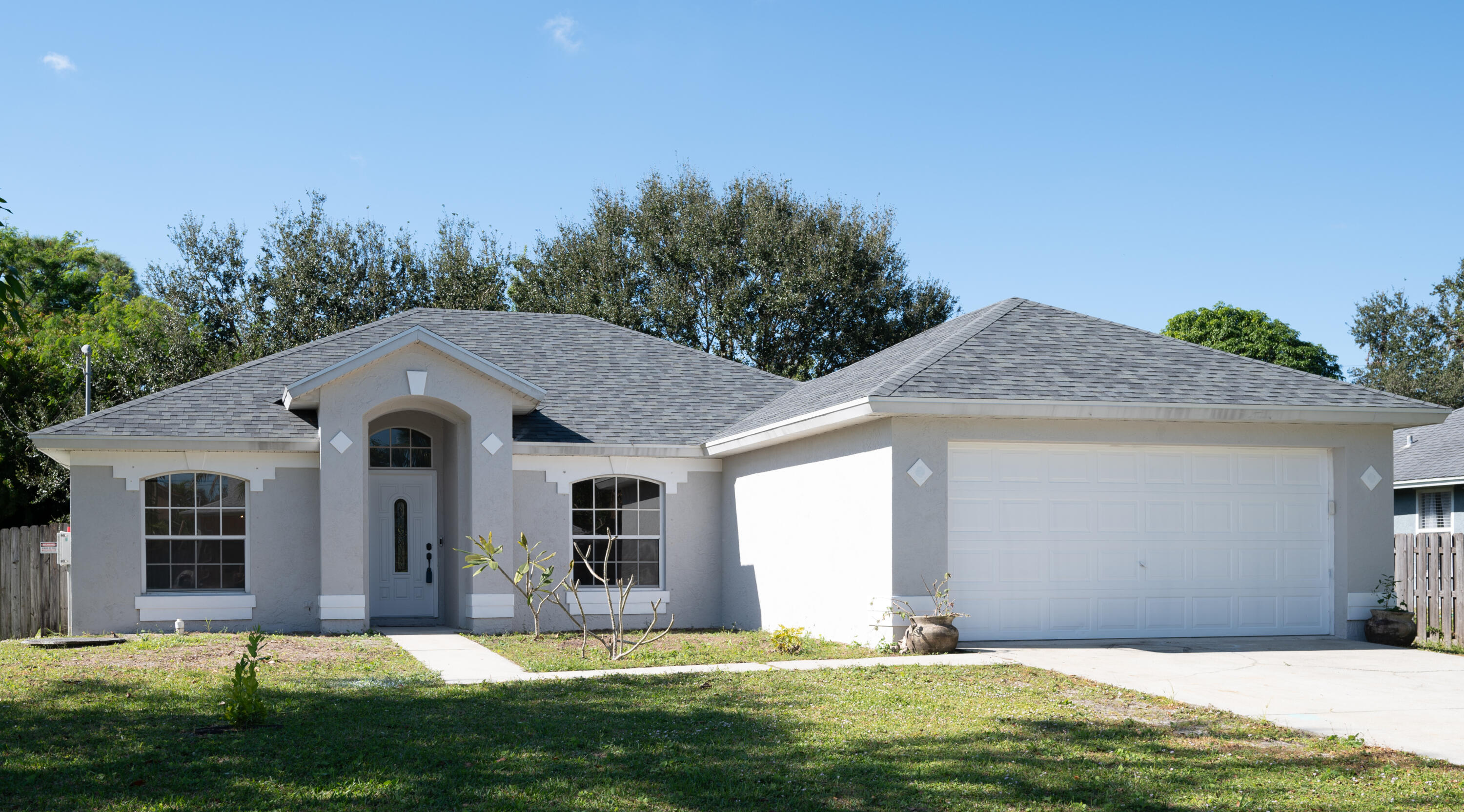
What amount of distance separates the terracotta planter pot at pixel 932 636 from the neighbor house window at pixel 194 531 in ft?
32.1

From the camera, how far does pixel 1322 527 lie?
13781 mm

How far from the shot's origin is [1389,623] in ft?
43.5

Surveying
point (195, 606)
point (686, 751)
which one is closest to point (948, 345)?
point (686, 751)

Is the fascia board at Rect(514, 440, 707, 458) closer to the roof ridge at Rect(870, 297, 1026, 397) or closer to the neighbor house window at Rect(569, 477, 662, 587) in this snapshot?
the neighbor house window at Rect(569, 477, 662, 587)

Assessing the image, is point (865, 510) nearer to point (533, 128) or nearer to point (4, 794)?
point (4, 794)

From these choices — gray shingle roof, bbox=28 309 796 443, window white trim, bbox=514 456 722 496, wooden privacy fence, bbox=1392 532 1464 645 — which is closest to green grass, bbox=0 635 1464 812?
gray shingle roof, bbox=28 309 796 443

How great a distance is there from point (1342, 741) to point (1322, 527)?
7.28 m

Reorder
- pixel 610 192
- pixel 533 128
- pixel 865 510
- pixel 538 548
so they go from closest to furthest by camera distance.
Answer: pixel 865 510 → pixel 538 548 → pixel 533 128 → pixel 610 192

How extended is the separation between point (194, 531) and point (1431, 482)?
73.6 ft

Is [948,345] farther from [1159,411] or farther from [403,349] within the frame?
[403,349]

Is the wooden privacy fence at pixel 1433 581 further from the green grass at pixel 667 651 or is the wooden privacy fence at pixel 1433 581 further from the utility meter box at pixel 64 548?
the utility meter box at pixel 64 548

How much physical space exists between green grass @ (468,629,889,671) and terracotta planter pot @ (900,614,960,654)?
1.18 feet

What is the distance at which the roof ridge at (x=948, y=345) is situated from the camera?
12.4 metres

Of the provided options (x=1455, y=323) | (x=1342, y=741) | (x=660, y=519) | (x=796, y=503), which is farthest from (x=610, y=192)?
(x=1455, y=323)
